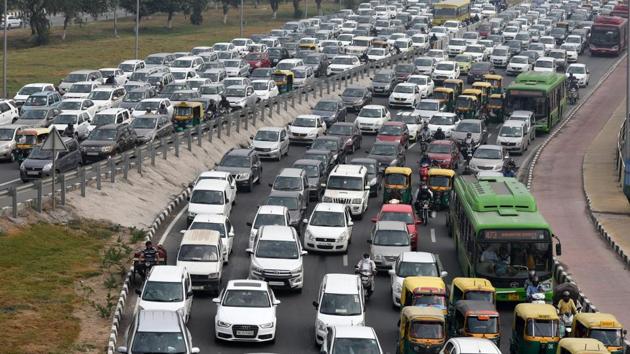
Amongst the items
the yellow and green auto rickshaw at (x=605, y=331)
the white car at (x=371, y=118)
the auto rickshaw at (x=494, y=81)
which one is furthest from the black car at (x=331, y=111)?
the yellow and green auto rickshaw at (x=605, y=331)

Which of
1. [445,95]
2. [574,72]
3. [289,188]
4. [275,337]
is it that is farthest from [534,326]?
[574,72]

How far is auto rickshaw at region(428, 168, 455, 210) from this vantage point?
2195 inches

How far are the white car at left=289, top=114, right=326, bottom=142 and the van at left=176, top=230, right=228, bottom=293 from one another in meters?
26.2

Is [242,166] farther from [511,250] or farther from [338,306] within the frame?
[338,306]

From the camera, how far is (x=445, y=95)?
81.1m

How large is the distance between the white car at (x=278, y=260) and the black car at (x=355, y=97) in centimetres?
3589

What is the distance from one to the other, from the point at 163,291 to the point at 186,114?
32.9 metres

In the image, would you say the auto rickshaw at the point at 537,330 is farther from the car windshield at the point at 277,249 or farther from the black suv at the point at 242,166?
the black suv at the point at 242,166

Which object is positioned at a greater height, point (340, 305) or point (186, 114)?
point (340, 305)

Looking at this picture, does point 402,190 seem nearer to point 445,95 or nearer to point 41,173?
point 41,173

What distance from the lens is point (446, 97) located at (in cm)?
8112

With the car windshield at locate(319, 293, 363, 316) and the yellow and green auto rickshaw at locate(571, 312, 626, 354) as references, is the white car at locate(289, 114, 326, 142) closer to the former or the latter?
the car windshield at locate(319, 293, 363, 316)

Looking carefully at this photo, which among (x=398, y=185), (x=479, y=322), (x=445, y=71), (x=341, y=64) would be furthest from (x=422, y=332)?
(x=341, y=64)

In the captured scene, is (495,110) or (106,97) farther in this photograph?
(495,110)
